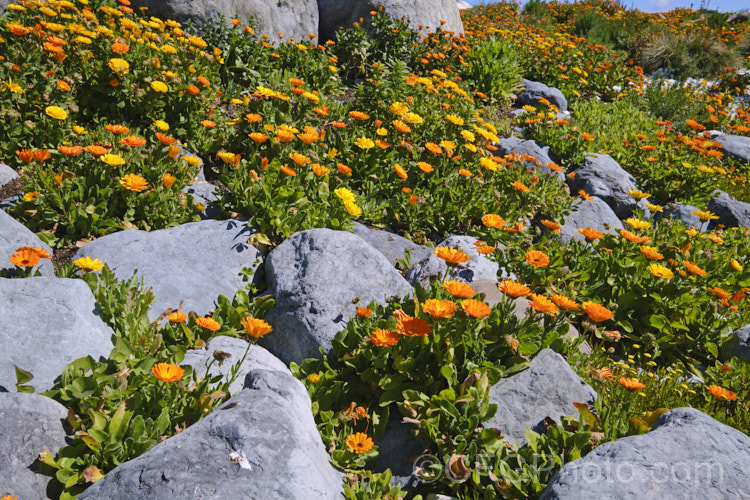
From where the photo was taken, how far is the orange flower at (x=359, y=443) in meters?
2.46

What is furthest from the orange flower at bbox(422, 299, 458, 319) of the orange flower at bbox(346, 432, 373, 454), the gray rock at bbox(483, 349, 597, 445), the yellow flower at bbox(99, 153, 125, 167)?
the yellow flower at bbox(99, 153, 125, 167)

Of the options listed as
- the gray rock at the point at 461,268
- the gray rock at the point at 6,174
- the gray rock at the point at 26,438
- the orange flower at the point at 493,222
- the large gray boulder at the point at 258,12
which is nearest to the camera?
the gray rock at the point at 26,438

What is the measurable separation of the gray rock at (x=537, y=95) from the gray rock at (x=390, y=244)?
5185 mm

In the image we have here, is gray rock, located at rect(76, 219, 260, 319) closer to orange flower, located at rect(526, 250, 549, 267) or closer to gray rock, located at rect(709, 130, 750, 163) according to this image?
orange flower, located at rect(526, 250, 549, 267)

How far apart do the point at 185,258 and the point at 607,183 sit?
486cm

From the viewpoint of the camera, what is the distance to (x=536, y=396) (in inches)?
104

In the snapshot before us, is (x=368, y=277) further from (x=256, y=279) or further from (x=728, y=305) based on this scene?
(x=728, y=305)

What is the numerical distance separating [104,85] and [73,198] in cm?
173

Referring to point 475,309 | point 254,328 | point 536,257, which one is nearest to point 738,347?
point 536,257

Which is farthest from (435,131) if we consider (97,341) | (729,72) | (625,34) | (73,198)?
(625,34)

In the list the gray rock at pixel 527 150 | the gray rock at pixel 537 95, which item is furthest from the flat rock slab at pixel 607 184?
the gray rock at pixel 537 95

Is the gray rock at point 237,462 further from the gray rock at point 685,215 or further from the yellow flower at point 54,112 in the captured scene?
the gray rock at point 685,215

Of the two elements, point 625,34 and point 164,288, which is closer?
point 164,288

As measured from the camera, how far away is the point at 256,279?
3.68 meters
